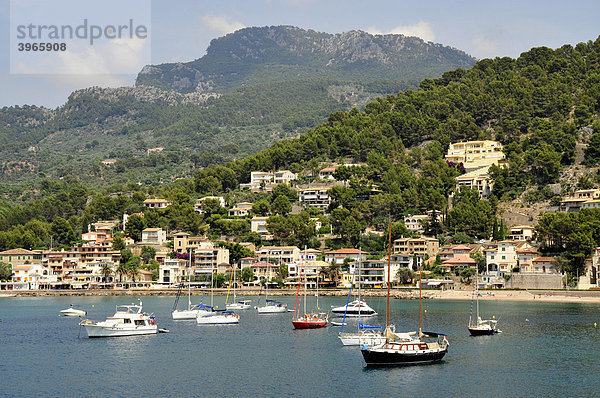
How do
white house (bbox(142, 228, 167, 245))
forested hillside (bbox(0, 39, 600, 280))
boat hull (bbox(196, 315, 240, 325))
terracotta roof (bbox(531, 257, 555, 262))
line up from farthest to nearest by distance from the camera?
1. white house (bbox(142, 228, 167, 245))
2. forested hillside (bbox(0, 39, 600, 280))
3. terracotta roof (bbox(531, 257, 555, 262))
4. boat hull (bbox(196, 315, 240, 325))

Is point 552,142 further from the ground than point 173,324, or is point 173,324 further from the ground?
point 552,142

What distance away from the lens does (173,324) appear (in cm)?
7256

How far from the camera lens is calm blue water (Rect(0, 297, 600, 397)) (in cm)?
4347

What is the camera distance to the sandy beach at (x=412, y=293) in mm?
92688

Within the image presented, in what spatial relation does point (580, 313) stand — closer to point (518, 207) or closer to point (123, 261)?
point (518, 207)

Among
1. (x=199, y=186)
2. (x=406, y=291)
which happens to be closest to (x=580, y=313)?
(x=406, y=291)

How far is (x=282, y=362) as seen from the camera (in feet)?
169

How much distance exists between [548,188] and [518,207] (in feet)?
20.1

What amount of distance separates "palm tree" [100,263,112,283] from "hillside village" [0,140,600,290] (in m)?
0.22

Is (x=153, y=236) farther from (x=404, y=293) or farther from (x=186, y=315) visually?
(x=186, y=315)

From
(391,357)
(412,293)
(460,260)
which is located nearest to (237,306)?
(412,293)

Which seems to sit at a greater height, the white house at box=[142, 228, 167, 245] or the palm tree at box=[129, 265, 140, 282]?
the white house at box=[142, 228, 167, 245]

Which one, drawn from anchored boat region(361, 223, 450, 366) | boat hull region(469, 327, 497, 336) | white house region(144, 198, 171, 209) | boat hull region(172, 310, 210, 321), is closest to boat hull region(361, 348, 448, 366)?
anchored boat region(361, 223, 450, 366)

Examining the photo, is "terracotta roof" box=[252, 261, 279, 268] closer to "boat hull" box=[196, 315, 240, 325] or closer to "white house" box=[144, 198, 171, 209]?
"white house" box=[144, 198, 171, 209]
